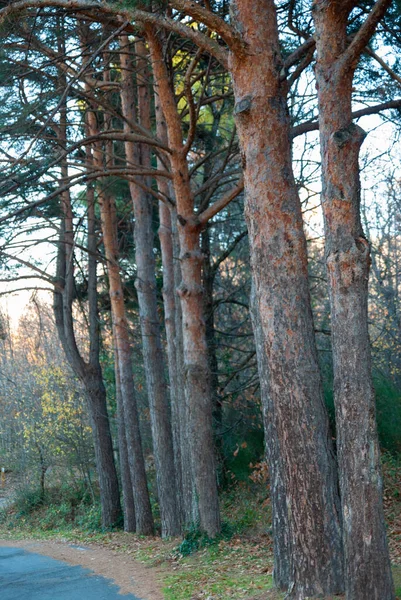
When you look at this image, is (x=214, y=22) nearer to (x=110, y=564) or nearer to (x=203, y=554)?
(x=203, y=554)

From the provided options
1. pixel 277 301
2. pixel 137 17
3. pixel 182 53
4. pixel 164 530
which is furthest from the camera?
pixel 164 530

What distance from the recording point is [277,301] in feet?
23.2

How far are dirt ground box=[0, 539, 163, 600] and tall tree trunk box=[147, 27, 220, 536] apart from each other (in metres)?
1.58

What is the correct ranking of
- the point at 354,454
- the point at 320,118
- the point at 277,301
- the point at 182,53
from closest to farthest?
the point at 354,454 → the point at 320,118 → the point at 277,301 → the point at 182,53

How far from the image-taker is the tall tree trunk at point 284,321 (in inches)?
270

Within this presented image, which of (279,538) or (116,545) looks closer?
(279,538)

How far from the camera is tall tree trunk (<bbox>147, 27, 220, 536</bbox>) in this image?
41.3 ft

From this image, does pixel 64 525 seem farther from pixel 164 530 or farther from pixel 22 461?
pixel 164 530

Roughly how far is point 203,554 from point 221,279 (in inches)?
525

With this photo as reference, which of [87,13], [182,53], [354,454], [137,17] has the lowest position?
[354,454]

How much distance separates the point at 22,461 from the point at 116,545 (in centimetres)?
1230

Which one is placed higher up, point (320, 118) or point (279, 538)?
point (320, 118)

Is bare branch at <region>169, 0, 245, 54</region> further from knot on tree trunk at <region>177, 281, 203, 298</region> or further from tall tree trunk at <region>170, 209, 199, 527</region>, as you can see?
tall tree trunk at <region>170, 209, 199, 527</region>

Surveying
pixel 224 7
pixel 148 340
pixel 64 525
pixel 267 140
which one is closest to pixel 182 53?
pixel 224 7
